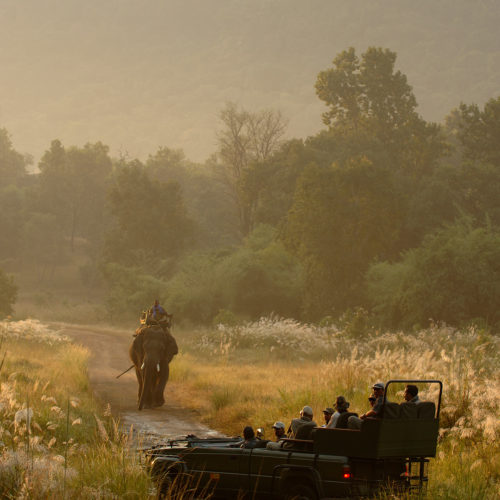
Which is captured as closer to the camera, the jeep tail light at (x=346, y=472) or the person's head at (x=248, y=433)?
the jeep tail light at (x=346, y=472)

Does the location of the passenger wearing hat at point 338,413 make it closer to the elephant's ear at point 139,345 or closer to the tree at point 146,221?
the elephant's ear at point 139,345

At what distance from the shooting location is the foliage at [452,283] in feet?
128

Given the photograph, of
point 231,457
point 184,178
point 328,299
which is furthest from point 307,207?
point 184,178

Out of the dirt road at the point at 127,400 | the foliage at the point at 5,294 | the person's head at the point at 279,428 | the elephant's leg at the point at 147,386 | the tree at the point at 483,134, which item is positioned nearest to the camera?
the person's head at the point at 279,428

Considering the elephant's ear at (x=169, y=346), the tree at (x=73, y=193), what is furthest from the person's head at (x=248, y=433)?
the tree at (x=73, y=193)

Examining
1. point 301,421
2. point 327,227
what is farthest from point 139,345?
point 327,227

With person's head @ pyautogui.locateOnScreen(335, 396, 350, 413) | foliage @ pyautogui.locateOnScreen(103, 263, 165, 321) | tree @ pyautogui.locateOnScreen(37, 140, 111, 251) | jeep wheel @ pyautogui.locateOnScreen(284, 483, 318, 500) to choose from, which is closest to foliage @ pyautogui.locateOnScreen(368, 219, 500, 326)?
foliage @ pyautogui.locateOnScreen(103, 263, 165, 321)

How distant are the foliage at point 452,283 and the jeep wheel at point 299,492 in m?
30.0

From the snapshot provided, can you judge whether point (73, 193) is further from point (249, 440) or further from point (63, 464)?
point (63, 464)

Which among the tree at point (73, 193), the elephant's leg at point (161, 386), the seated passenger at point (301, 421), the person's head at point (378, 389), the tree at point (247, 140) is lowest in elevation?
the elephant's leg at point (161, 386)

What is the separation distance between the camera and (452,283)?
129ft

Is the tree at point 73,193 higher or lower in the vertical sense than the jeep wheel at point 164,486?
higher

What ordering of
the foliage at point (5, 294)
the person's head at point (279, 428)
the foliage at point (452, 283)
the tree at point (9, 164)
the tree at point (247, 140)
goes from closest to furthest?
the person's head at point (279, 428) < the foliage at point (452, 283) < the foliage at point (5, 294) < the tree at point (247, 140) < the tree at point (9, 164)

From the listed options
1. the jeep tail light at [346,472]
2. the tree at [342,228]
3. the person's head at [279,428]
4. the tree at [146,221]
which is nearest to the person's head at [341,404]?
the person's head at [279,428]
